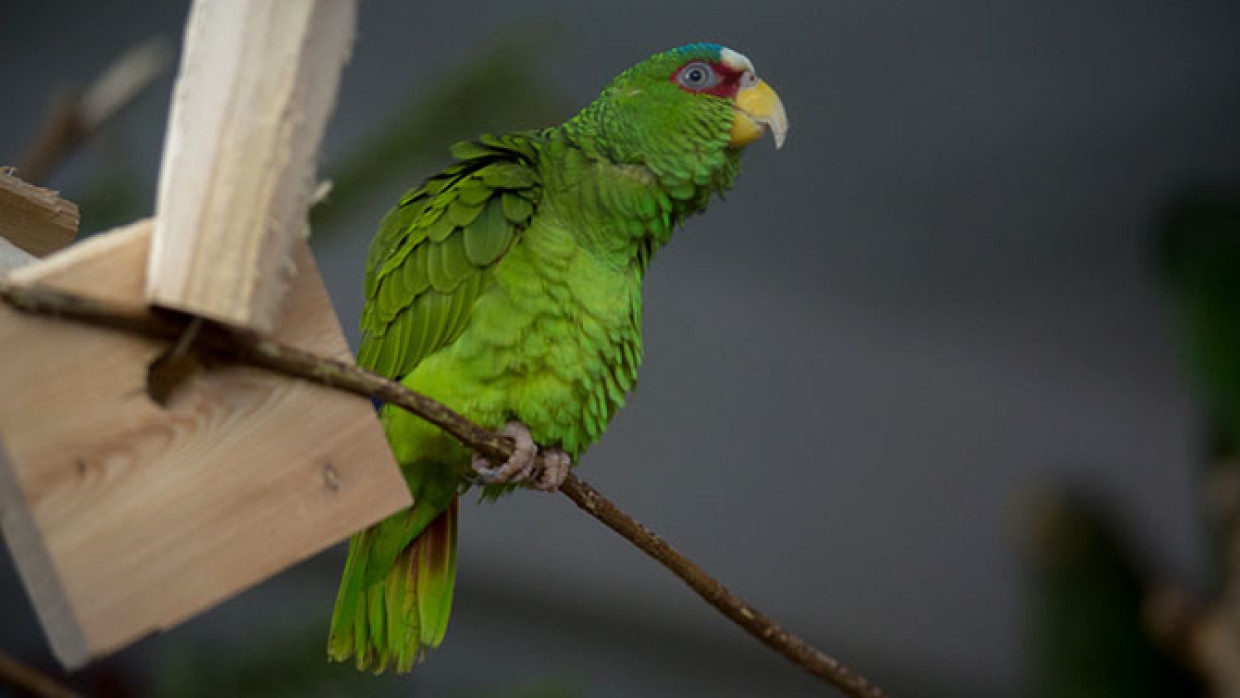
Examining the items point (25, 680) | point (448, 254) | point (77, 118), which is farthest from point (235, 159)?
point (77, 118)

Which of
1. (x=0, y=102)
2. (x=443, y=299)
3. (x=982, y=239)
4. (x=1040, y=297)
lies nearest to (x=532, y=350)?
(x=443, y=299)

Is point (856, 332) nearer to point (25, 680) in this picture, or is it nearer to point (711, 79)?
point (711, 79)

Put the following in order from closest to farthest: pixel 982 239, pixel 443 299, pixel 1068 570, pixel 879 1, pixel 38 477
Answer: pixel 38 477 → pixel 443 299 → pixel 879 1 → pixel 1068 570 → pixel 982 239

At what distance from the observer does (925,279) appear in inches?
145

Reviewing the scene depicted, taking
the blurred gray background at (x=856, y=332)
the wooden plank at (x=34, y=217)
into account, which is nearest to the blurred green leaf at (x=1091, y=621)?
the blurred gray background at (x=856, y=332)

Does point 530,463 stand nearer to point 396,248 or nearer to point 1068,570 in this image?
point 396,248

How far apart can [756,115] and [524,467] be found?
1.52 ft

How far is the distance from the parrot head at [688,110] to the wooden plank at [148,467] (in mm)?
625

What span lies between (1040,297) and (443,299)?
116 inches

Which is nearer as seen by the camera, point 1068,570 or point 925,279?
point 1068,570

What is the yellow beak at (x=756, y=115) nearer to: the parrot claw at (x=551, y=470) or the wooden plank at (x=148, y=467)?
the parrot claw at (x=551, y=470)

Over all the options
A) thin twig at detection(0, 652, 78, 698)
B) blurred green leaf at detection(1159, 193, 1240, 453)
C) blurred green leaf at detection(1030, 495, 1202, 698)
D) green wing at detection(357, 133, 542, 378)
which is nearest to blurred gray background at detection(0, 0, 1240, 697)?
blurred green leaf at detection(1030, 495, 1202, 698)

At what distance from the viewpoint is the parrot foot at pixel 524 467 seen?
1202mm

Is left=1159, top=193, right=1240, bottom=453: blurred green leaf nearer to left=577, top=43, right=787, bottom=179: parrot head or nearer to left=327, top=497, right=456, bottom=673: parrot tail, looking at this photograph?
left=577, top=43, right=787, bottom=179: parrot head
